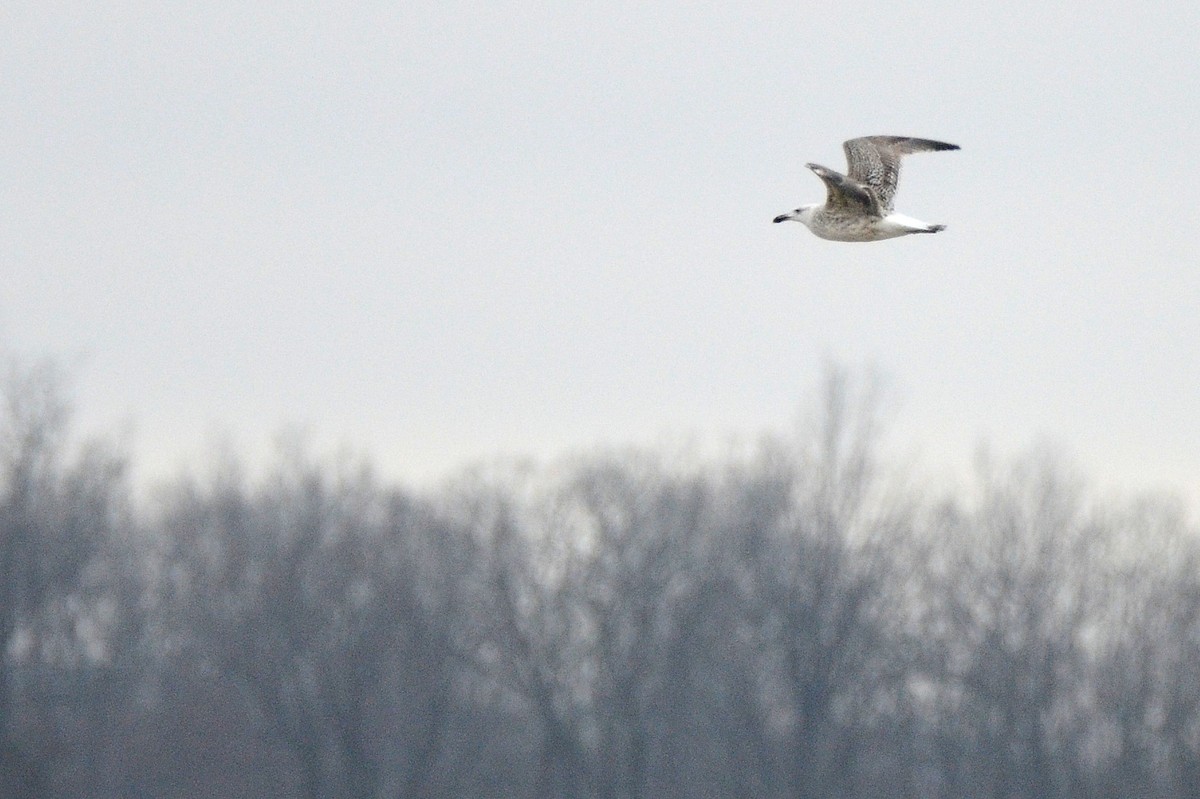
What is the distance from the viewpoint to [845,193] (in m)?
20.0

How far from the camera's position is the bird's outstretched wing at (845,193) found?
64.1ft

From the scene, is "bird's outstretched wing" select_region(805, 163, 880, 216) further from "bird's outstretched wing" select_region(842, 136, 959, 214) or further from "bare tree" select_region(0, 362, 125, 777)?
"bare tree" select_region(0, 362, 125, 777)

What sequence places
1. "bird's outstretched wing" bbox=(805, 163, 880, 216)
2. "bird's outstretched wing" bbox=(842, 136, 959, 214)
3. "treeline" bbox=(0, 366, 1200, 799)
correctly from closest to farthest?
"bird's outstretched wing" bbox=(805, 163, 880, 216) < "bird's outstretched wing" bbox=(842, 136, 959, 214) < "treeline" bbox=(0, 366, 1200, 799)

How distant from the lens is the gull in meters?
19.8

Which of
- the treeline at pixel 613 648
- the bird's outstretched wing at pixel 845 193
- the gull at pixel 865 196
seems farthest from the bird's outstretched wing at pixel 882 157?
the treeline at pixel 613 648

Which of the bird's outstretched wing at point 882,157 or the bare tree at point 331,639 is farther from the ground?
the bird's outstretched wing at point 882,157

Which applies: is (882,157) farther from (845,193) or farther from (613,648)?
(613,648)

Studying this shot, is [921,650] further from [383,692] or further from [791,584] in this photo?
[383,692]

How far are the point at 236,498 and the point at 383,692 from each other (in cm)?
1336

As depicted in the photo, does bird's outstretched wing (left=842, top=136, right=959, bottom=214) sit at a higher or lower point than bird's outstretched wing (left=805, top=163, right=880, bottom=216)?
higher

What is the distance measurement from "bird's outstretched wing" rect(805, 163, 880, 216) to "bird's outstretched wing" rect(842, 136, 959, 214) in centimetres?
41

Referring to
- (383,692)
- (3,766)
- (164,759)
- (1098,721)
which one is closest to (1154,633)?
(1098,721)

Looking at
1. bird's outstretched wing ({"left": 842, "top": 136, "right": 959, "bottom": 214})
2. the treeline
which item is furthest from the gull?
the treeline

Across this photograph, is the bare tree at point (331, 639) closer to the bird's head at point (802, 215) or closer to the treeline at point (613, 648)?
the treeline at point (613, 648)
